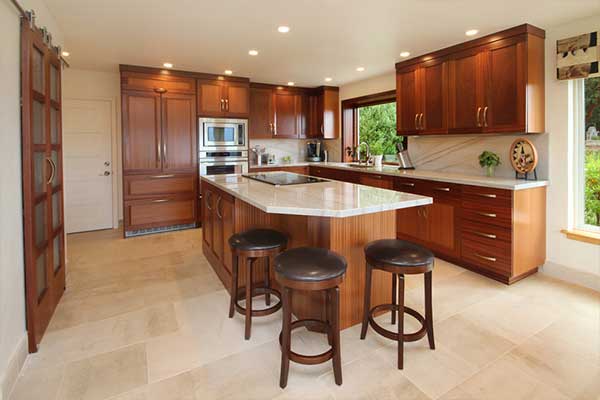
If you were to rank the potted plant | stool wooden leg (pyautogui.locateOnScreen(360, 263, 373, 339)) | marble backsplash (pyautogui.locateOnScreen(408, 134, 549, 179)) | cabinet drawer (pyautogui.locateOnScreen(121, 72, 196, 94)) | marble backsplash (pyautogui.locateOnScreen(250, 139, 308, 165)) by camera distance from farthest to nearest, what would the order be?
1. marble backsplash (pyautogui.locateOnScreen(250, 139, 308, 165))
2. cabinet drawer (pyautogui.locateOnScreen(121, 72, 196, 94))
3. the potted plant
4. marble backsplash (pyautogui.locateOnScreen(408, 134, 549, 179))
5. stool wooden leg (pyautogui.locateOnScreen(360, 263, 373, 339))

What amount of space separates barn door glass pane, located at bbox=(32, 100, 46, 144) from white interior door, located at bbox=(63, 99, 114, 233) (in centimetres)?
303

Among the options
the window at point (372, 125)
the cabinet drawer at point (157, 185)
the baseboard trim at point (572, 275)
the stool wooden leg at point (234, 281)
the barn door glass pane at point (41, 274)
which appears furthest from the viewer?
the window at point (372, 125)

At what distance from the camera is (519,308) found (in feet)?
8.62

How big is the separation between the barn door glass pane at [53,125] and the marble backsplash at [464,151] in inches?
163

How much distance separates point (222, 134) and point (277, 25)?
95.7 inches

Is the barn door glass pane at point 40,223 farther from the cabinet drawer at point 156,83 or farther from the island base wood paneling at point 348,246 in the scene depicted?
the cabinet drawer at point 156,83

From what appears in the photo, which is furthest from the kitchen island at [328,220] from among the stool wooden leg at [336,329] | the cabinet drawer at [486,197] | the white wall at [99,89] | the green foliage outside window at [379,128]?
the white wall at [99,89]

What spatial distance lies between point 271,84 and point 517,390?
219 inches

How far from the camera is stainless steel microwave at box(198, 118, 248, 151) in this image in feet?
17.0

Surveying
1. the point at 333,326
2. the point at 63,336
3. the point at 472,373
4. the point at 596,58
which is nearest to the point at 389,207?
the point at 333,326

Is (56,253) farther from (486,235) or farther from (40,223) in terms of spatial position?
(486,235)

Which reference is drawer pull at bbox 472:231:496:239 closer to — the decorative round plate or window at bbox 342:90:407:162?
the decorative round plate

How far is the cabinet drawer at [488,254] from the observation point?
3.04 m

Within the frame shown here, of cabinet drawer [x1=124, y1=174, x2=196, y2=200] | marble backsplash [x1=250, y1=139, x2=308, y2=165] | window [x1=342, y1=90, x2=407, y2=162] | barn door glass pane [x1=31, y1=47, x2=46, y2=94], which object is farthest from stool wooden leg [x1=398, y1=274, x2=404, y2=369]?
marble backsplash [x1=250, y1=139, x2=308, y2=165]
